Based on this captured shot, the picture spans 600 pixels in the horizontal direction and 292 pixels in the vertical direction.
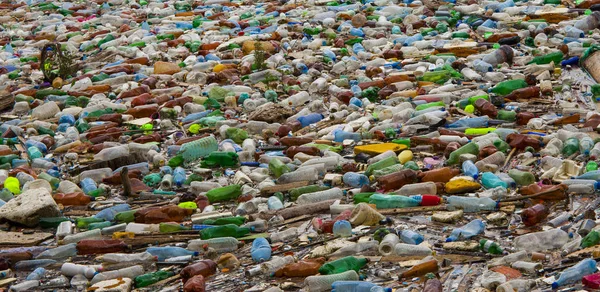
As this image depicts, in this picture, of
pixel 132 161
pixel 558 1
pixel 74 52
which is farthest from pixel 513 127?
pixel 74 52

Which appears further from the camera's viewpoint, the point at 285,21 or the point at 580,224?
the point at 285,21

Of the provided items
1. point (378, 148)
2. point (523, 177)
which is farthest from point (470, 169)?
point (378, 148)

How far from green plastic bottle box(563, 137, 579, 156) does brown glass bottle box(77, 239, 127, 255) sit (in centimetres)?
357

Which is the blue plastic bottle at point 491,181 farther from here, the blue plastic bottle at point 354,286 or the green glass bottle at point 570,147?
the blue plastic bottle at point 354,286

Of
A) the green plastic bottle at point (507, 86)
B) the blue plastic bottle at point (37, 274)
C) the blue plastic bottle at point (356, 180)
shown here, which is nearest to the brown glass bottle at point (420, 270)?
the blue plastic bottle at point (356, 180)

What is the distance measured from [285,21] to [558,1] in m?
4.02

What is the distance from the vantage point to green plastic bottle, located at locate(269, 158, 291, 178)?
7.88 metres

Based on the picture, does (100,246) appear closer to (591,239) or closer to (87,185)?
(87,185)

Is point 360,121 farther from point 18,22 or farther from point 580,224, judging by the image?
point 18,22

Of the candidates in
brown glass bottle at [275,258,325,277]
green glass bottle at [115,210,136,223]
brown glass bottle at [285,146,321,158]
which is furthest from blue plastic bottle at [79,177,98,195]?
brown glass bottle at [275,258,325,277]

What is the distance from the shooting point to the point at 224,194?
755cm

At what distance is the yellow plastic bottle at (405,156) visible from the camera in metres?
7.82

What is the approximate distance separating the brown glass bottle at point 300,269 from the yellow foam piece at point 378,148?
232 centimetres

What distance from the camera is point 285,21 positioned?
1402 cm
